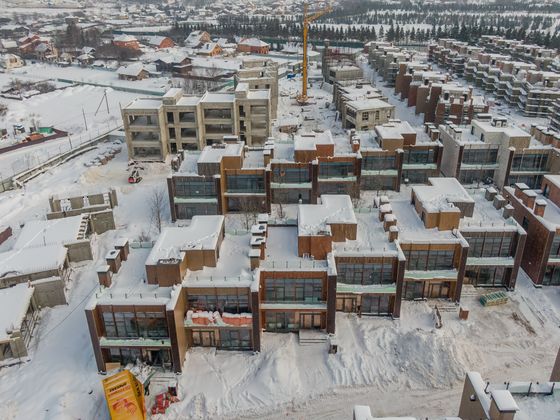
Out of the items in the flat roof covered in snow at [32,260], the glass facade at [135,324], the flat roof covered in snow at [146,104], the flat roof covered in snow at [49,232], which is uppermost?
the flat roof covered in snow at [146,104]

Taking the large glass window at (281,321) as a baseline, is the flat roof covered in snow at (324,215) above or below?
above

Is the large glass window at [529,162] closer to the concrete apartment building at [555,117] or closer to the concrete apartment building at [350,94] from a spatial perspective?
the concrete apartment building at [555,117]

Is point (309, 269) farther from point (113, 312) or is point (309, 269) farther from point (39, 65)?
point (39, 65)

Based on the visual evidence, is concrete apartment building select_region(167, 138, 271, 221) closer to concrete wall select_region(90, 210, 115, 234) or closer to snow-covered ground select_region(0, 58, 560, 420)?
concrete wall select_region(90, 210, 115, 234)

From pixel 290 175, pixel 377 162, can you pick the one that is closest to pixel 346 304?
pixel 290 175

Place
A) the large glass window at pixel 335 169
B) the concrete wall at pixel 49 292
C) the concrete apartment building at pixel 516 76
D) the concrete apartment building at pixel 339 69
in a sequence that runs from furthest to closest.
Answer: the concrete apartment building at pixel 339 69 < the concrete apartment building at pixel 516 76 < the large glass window at pixel 335 169 < the concrete wall at pixel 49 292

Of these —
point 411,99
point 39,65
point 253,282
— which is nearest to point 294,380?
point 253,282

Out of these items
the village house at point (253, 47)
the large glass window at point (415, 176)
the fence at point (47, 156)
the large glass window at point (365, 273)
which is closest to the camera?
the large glass window at point (365, 273)

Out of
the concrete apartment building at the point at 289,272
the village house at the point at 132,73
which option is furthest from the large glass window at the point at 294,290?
the village house at the point at 132,73

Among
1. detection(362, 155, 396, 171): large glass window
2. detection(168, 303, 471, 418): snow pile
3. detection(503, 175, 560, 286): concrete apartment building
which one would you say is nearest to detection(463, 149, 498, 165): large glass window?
detection(362, 155, 396, 171): large glass window

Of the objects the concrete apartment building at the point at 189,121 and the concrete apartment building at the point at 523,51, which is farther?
the concrete apartment building at the point at 523,51
